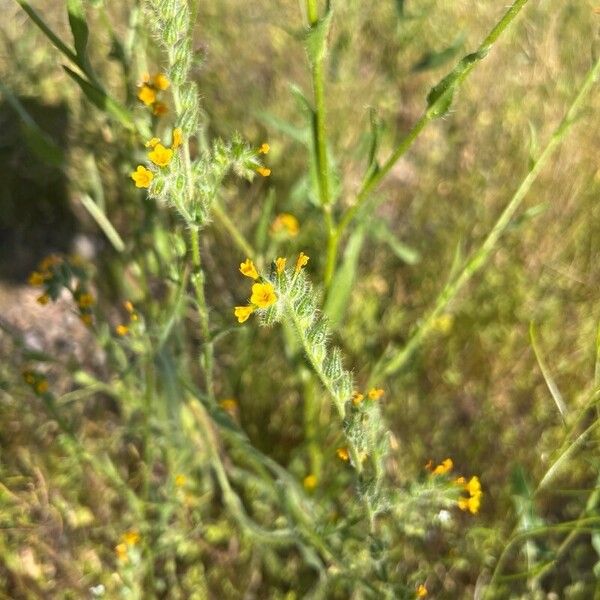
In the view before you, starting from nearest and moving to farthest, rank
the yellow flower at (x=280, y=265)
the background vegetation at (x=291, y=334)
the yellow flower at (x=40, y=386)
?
1. the yellow flower at (x=280, y=265)
2. the yellow flower at (x=40, y=386)
3. the background vegetation at (x=291, y=334)

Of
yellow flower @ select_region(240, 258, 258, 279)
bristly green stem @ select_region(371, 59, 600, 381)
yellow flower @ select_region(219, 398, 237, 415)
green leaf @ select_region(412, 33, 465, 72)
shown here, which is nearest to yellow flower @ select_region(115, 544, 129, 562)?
yellow flower @ select_region(219, 398, 237, 415)

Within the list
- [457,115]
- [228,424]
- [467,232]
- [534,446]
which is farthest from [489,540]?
[457,115]

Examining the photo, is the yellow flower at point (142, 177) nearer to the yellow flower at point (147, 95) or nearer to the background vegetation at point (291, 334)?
the background vegetation at point (291, 334)

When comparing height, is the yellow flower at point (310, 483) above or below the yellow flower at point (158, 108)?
below

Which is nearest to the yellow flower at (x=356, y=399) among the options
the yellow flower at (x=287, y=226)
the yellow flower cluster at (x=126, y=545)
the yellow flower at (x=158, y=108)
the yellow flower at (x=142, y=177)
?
the yellow flower at (x=142, y=177)

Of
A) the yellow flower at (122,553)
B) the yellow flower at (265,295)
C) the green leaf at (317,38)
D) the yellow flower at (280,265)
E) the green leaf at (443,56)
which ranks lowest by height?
the yellow flower at (265,295)

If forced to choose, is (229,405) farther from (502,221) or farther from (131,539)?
(502,221)

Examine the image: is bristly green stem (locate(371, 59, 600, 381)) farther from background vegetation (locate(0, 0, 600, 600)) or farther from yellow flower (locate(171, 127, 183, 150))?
yellow flower (locate(171, 127, 183, 150))
